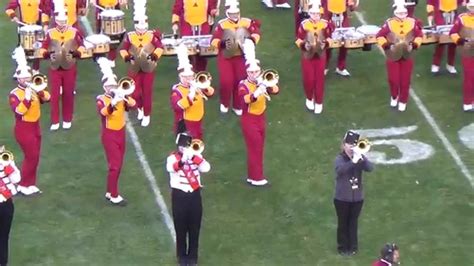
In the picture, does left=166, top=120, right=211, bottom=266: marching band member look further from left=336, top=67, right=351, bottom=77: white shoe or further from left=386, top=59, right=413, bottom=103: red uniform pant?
left=336, top=67, right=351, bottom=77: white shoe

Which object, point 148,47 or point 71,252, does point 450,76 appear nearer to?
point 148,47

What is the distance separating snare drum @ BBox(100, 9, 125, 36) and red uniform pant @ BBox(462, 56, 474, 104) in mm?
3647

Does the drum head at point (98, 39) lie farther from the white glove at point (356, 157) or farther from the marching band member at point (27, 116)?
the white glove at point (356, 157)

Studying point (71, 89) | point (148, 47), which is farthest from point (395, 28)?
point (71, 89)

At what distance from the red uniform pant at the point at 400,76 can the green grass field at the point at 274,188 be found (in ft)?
0.73

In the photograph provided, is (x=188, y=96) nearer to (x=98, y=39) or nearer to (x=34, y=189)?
(x=34, y=189)

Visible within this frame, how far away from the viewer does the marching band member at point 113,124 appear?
11719mm

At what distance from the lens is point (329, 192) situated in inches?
486

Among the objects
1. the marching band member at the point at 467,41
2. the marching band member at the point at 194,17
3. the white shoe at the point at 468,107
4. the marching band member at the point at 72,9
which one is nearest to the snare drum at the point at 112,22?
the marching band member at the point at 72,9

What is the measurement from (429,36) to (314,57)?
1.35 meters

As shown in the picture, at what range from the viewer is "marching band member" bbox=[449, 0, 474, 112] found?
44.1ft

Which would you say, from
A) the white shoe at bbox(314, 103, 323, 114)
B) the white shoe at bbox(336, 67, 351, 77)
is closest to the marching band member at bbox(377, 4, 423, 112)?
the white shoe at bbox(314, 103, 323, 114)

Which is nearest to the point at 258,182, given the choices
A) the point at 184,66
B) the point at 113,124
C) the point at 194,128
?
the point at 194,128

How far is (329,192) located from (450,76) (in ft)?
9.52
